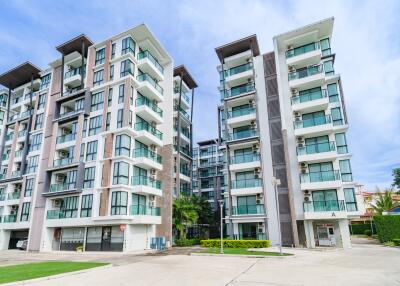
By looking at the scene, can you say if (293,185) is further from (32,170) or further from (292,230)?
(32,170)

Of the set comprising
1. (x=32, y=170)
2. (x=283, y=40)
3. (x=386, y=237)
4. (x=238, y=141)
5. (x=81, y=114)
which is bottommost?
(x=386, y=237)

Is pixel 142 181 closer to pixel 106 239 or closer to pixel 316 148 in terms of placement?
pixel 106 239

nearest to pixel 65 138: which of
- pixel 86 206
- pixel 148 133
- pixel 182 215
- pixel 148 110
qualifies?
pixel 86 206

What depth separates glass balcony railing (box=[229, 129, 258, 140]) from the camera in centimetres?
3559

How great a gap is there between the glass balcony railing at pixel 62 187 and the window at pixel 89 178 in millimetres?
1517

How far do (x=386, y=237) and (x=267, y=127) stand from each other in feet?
64.1

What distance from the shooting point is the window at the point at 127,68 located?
113 ft

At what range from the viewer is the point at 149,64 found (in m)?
36.7

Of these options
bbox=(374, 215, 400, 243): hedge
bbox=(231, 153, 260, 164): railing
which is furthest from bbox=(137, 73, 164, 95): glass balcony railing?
bbox=(374, 215, 400, 243): hedge

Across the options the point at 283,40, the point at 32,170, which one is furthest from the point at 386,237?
the point at 32,170

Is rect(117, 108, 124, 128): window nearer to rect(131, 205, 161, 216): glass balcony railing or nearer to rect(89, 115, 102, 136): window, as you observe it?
rect(89, 115, 102, 136): window

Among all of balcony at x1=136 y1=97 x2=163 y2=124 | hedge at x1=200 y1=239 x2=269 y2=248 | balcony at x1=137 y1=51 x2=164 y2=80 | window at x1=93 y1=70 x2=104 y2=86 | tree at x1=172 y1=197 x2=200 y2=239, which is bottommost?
hedge at x1=200 y1=239 x2=269 y2=248

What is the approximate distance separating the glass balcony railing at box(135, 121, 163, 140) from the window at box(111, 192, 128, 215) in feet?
27.4

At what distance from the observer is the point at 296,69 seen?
36.6 metres
